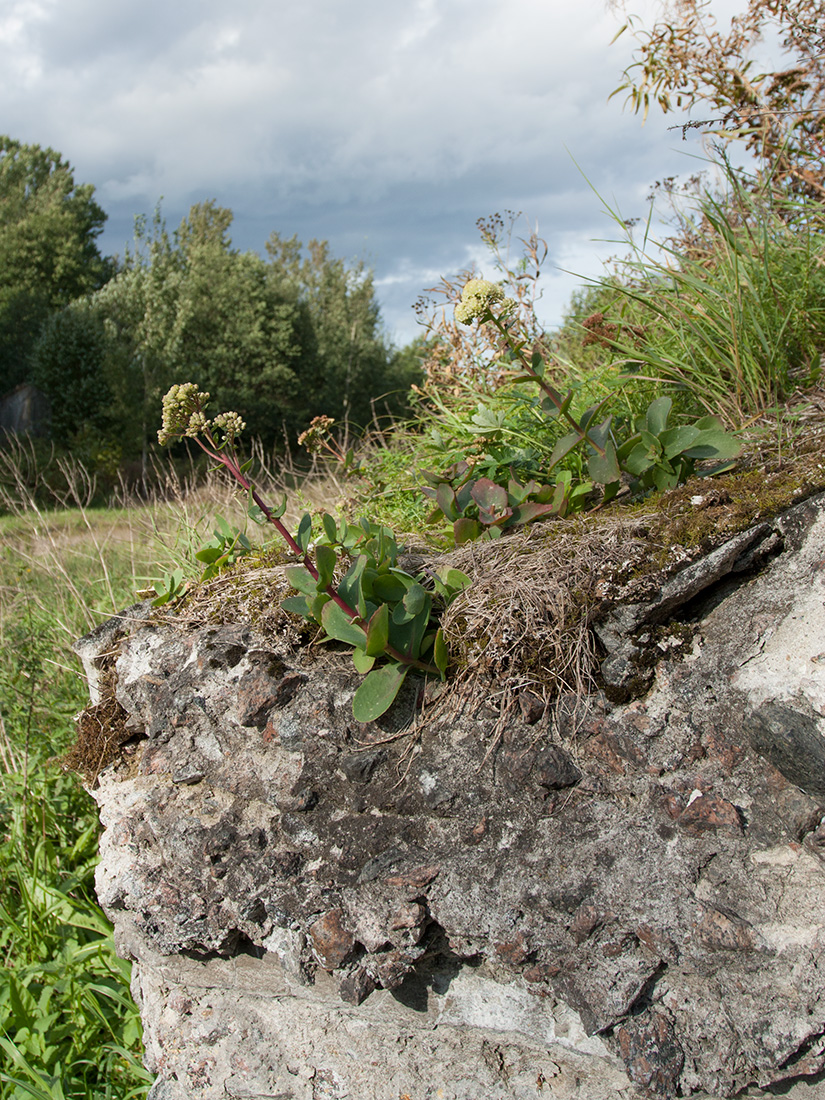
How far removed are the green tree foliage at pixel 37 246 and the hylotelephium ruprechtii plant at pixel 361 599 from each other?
25235mm

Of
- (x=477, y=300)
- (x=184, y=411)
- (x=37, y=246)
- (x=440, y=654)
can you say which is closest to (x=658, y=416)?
(x=477, y=300)

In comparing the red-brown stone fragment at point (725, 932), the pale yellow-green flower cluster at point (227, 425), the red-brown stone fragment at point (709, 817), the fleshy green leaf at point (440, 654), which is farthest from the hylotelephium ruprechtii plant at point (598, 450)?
the red-brown stone fragment at point (725, 932)

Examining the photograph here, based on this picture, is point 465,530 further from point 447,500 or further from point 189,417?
point 189,417

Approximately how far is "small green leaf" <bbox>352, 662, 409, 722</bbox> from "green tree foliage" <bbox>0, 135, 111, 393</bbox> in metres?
25.7

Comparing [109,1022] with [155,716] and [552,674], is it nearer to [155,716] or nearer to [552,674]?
Result: [155,716]

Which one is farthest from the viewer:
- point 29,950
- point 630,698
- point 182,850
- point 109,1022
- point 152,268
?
point 152,268

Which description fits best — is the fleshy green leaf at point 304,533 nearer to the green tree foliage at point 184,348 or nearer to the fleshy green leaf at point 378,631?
the fleshy green leaf at point 378,631

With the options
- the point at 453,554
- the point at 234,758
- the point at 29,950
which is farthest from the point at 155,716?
the point at 29,950

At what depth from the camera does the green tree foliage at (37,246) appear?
2512 centimetres

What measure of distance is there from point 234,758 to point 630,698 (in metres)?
1.14

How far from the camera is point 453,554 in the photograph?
220 centimetres

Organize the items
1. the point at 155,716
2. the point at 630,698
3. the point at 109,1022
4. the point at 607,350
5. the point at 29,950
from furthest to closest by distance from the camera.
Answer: the point at 607,350, the point at 29,950, the point at 109,1022, the point at 155,716, the point at 630,698

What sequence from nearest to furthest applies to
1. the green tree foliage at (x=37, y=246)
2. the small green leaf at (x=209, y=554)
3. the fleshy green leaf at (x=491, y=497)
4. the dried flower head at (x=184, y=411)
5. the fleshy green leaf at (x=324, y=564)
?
the fleshy green leaf at (x=324, y=564) < the dried flower head at (x=184, y=411) < the fleshy green leaf at (x=491, y=497) < the small green leaf at (x=209, y=554) < the green tree foliage at (x=37, y=246)

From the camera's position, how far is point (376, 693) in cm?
176
